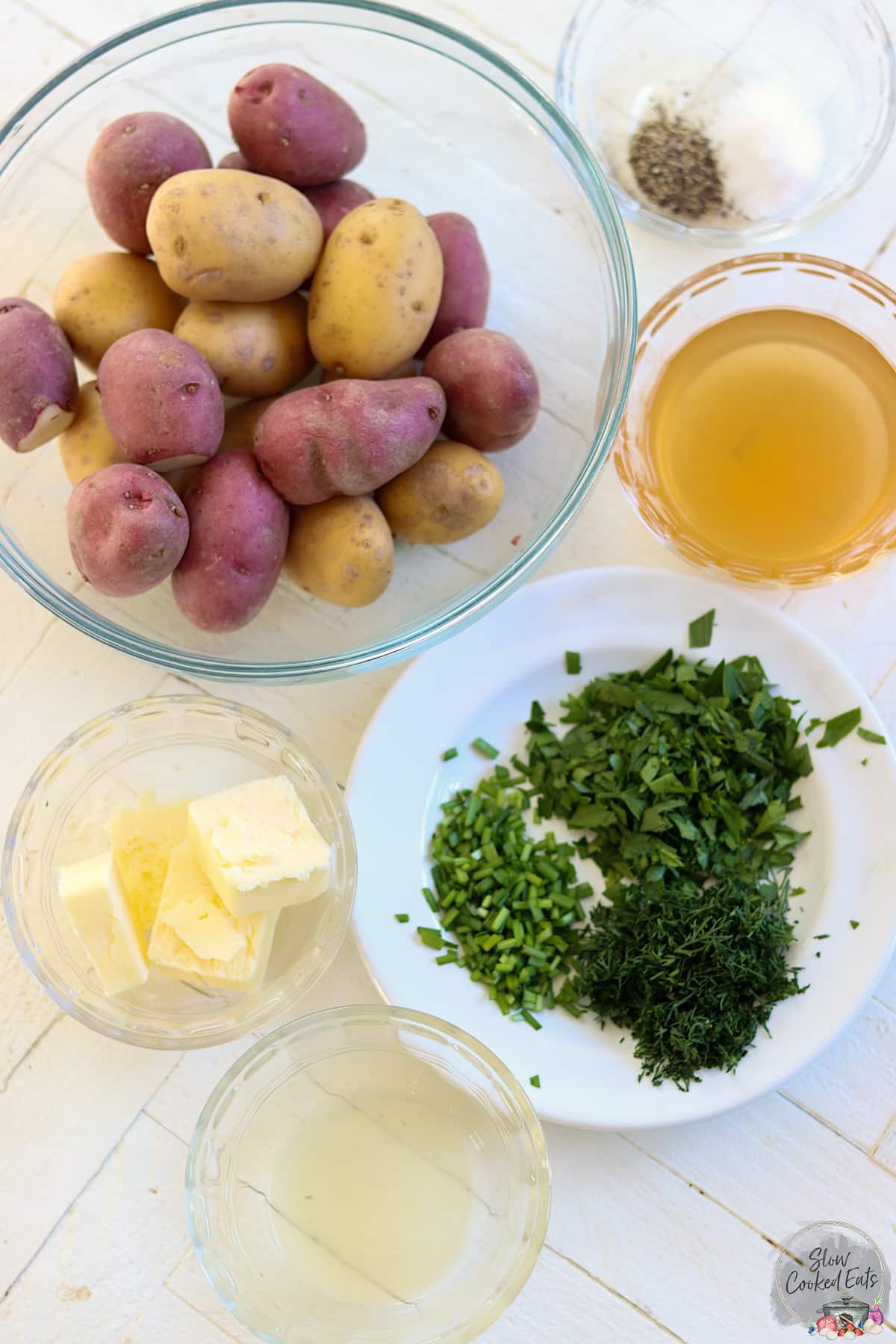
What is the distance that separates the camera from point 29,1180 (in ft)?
3.67

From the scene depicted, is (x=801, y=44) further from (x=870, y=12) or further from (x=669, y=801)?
(x=669, y=801)

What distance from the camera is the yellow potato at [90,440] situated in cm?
94

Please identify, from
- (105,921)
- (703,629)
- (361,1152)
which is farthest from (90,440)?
(361,1152)

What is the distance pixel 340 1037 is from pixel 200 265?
2.52 feet

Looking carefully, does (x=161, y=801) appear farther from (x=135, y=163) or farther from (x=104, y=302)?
(x=135, y=163)

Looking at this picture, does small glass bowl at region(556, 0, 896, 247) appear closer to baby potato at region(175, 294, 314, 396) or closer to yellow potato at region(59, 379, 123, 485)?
baby potato at region(175, 294, 314, 396)

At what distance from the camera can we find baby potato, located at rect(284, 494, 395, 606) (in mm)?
934

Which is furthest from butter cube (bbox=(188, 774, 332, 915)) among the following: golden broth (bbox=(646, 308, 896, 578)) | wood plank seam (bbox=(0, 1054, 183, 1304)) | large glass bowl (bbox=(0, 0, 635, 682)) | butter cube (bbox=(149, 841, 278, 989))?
golden broth (bbox=(646, 308, 896, 578))

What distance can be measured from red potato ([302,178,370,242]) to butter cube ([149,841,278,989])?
2.04 feet

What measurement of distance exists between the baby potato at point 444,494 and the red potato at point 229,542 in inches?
4.2

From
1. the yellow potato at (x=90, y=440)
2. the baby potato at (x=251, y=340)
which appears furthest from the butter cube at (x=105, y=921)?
the baby potato at (x=251, y=340)

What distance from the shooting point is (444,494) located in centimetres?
95

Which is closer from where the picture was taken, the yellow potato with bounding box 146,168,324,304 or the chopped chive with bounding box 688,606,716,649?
the yellow potato with bounding box 146,168,324,304

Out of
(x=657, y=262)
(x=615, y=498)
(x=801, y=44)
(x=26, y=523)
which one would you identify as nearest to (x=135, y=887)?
(x=26, y=523)
